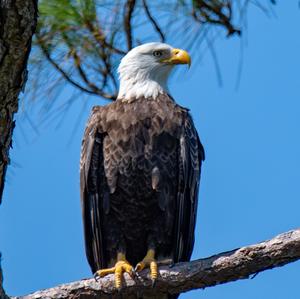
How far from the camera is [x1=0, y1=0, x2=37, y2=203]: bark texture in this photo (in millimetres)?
1939

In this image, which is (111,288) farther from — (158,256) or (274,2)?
(274,2)

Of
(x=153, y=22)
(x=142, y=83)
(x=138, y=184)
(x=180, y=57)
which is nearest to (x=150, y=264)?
(x=138, y=184)

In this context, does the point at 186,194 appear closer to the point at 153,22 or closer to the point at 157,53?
the point at 153,22

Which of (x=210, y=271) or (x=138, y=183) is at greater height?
(x=138, y=183)

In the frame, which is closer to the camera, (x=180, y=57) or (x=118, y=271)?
(x=118, y=271)

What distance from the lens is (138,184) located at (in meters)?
3.41

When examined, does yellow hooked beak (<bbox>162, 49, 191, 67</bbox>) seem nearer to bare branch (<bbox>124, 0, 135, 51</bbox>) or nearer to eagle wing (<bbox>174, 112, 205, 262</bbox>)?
eagle wing (<bbox>174, 112, 205, 262</bbox>)

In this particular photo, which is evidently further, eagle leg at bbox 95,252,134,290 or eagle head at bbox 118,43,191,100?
eagle head at bbox 118,43,191,100

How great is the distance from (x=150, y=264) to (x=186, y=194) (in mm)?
544

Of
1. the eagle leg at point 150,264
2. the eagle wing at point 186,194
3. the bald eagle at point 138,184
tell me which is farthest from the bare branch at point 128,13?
the eagle leg at point 150,264

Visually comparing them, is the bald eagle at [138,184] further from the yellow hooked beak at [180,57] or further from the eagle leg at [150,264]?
the yellow hooked beak at [180,57]

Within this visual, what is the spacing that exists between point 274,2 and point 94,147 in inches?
42.1

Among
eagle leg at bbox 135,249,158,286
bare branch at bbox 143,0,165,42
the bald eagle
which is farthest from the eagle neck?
eagle leg at bbox 135,249,158,286

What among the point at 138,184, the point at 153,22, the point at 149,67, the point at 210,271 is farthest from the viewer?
the point at 149,67
